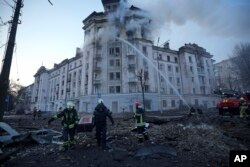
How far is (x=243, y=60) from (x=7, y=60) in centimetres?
4328

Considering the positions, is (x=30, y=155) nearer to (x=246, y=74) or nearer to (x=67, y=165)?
(x=67, y=165)

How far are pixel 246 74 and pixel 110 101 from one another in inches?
1159

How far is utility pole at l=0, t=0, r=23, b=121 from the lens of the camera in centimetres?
1287

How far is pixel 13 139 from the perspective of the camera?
26.1ft

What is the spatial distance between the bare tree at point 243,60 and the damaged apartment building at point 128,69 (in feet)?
36.7

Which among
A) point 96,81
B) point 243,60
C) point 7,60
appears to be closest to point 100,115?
point 7,60

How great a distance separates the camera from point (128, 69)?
38.3 m

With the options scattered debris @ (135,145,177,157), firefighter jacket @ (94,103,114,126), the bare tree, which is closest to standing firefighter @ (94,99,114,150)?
firefighter jacket @ (94,103,114,126)

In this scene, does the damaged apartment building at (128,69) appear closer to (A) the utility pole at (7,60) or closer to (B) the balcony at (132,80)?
(B) the balcony at (132,80)

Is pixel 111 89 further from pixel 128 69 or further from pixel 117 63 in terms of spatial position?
pixel 117 63

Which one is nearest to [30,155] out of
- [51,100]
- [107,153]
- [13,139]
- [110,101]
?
[13,139]

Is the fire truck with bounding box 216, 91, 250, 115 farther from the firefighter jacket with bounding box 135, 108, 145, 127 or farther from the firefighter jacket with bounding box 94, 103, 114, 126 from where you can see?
the firefighter jacket with bounding box 94, 103, 114, 126

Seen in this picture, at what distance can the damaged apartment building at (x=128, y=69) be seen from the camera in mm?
35625

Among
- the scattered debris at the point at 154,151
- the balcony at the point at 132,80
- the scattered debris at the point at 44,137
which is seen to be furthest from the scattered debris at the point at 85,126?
the balcony at the point at 132,80
